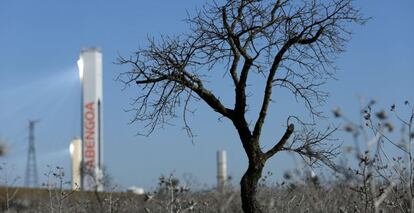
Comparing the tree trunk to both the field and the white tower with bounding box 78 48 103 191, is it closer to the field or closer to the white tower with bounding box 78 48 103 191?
the field

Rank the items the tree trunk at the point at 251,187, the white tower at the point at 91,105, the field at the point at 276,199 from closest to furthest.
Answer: the tree trunk at the point at 251,187 < the field at the point at 276,199 < the white tower at the point at 91,105

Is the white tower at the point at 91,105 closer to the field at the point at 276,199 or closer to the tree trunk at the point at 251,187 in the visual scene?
the field at the point at 276,199

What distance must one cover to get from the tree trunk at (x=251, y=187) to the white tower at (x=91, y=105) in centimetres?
4285

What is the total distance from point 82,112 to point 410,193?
49.6 meters

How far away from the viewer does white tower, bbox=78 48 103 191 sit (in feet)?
180

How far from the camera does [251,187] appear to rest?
413 inches

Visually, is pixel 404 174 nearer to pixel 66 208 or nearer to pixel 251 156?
pixel 251 156

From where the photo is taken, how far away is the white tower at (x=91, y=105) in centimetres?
5491

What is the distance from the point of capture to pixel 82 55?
193 ft

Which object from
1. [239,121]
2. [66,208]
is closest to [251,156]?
[239,121]

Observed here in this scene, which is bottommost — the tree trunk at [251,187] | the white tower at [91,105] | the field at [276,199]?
the tree trunk at [251,187]

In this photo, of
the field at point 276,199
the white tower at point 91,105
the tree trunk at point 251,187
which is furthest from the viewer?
the white tower at point 91,105

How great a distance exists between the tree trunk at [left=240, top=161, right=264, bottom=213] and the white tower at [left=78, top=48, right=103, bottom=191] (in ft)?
141

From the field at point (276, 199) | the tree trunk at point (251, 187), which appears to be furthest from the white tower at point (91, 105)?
the tree trunk at point (251, 187)
